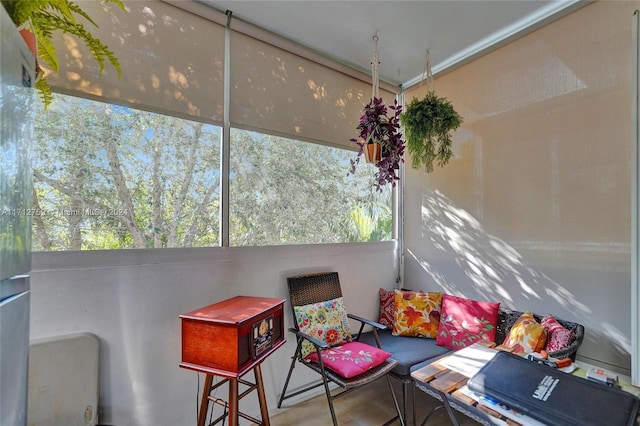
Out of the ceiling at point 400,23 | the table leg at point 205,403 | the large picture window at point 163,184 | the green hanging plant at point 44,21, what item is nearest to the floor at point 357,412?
the table leg at point 205,403

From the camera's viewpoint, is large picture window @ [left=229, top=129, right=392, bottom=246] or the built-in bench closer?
the built-in bench

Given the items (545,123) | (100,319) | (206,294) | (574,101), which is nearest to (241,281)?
(206,294)

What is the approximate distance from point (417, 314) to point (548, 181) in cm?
153

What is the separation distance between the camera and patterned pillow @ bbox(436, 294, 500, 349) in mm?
2365

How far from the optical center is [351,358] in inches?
84.3

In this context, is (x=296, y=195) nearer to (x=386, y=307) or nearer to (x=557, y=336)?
(x=386, y=307)

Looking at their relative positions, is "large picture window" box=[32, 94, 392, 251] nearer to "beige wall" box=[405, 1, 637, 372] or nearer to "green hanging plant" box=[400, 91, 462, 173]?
"green hanging plant" box=[400, 91, 462, 173]

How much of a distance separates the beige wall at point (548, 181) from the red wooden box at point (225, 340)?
2.06 m

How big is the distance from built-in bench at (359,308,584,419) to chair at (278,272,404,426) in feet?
0.29

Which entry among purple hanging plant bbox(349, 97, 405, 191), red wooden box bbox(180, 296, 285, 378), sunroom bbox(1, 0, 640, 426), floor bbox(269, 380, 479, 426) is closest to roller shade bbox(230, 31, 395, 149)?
sunroom bbox(1, 0, 640, 426)

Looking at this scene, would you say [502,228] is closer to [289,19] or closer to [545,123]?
[545,123]

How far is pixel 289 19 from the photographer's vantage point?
7.46 feet

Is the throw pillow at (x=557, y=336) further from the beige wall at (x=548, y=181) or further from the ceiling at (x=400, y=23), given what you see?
the ceiling at (x=400, y=23)

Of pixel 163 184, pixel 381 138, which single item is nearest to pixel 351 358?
pixel 381 138
